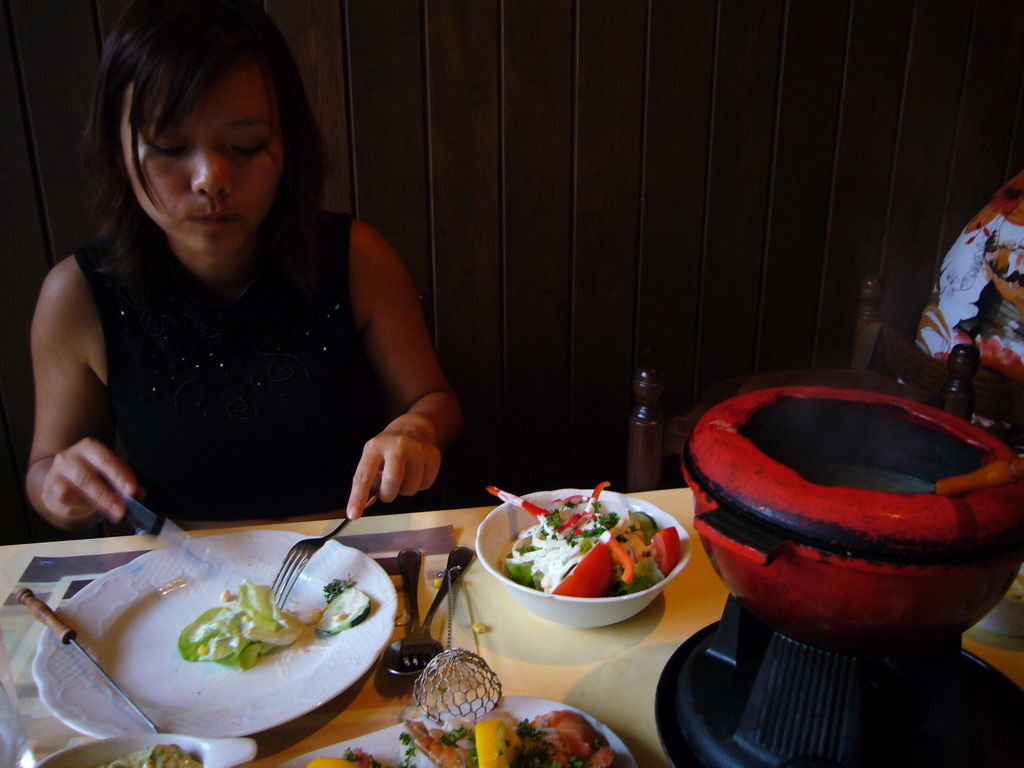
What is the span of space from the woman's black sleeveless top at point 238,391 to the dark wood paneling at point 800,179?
4.72 ft

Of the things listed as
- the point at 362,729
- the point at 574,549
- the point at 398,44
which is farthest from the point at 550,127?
the point at 362,729

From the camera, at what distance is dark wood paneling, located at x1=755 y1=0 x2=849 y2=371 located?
2.16 metres

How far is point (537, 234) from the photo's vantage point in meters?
2.14

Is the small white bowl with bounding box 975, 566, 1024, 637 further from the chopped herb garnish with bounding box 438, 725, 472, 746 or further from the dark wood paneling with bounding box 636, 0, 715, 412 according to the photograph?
the dark wood paneling with bounding box 636, 0, 715, 412

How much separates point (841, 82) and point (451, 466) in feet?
5.43

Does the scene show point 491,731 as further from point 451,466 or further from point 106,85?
point 451,466

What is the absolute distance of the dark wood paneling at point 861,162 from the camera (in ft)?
7.21

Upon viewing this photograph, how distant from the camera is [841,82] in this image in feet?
7.30

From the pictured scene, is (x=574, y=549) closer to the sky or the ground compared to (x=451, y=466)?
closer to the sky

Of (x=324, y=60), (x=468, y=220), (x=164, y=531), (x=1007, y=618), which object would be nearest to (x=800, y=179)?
(x=468, y=220)

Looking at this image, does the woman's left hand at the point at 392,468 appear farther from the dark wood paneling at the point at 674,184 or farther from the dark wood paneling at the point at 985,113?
the dark wood paneling at the point at 985,113

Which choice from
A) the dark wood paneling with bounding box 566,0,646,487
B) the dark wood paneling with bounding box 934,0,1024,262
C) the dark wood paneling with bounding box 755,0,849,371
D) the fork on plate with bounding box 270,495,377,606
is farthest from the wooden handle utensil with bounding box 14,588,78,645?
the dark wood paneling with bounding box 934,0,1024,262


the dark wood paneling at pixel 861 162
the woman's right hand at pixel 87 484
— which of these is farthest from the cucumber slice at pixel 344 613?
the dark wood paneling at pixel 861 162

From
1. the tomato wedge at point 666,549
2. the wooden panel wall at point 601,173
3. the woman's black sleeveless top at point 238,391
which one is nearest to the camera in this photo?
the tomato wedge at point 666,549
